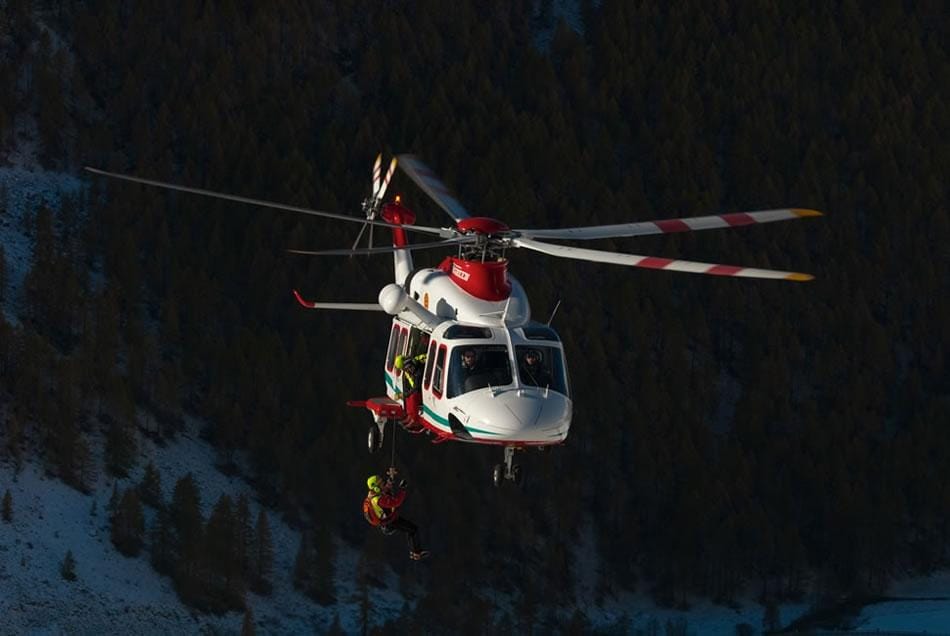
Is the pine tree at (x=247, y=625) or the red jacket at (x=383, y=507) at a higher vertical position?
the red jacket at (x=383, y=507)

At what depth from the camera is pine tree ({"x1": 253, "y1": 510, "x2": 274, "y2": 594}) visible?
287 ft

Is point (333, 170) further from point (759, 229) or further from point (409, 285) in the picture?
point (409, 285)

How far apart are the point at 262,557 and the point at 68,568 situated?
10782 millimetres

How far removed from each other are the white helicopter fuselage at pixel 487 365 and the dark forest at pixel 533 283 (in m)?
47.2

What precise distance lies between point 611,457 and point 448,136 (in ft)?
75.4

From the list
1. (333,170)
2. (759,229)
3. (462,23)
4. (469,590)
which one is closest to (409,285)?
(469,590)


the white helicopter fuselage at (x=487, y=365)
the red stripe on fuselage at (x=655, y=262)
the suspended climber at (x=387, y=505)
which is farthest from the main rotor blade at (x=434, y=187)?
the red stripe on fuselage at (x=655, y=262)

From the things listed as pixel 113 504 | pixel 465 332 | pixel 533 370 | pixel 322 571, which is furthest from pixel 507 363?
pixel 322 571

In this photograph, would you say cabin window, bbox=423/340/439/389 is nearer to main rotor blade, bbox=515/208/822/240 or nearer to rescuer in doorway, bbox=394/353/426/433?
rescuer in doorway, bbox=394/353/426/433

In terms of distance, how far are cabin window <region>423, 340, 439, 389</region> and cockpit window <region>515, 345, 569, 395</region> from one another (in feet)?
6.42

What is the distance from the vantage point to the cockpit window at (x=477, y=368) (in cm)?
3703

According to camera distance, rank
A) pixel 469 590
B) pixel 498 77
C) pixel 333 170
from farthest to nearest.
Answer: pixel 498 77
pixel 333 170
pixel 469 590

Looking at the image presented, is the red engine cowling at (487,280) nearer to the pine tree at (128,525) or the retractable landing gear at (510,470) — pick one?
the retractable landing gear at (510,470)

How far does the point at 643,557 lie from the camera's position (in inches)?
4026
